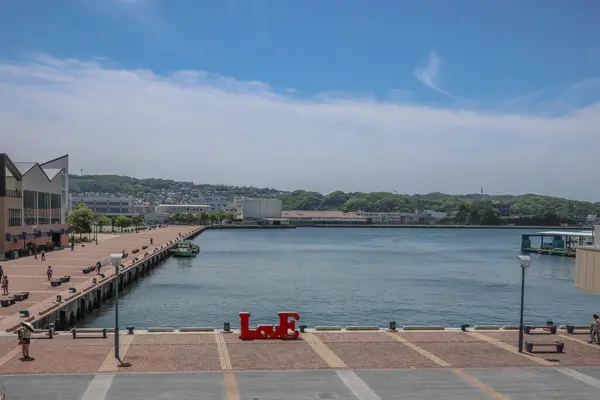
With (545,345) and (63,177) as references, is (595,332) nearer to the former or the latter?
(545,345)

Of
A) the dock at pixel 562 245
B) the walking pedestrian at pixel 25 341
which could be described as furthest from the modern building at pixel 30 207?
the dock at pixel 562 245

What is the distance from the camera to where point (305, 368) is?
76.4 ft

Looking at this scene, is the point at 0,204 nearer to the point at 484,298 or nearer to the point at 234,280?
the point at 234,280

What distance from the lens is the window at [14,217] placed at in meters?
74.2

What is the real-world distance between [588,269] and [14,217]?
218 ft

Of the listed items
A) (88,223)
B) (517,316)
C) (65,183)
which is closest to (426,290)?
(517,316)

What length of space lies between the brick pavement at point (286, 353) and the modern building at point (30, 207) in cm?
4914

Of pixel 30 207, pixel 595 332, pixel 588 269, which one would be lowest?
pixel 595 332

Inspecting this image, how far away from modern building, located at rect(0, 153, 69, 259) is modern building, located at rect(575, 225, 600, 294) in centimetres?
6279

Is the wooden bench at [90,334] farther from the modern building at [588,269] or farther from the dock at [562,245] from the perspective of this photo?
the dock at [562,245]

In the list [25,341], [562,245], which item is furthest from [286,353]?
[562,245]

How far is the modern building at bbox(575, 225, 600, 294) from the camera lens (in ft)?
83.7

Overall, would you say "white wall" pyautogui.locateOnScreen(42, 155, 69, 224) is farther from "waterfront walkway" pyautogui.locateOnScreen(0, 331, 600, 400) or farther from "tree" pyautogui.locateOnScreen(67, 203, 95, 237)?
"waterfront walkway" pyautogui.locateOnScreen(0, 331, 600, 400)

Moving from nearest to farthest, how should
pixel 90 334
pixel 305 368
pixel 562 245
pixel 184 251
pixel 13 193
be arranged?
pixel 305 368 < pixel 90 334 < pixel 13 193 < pixel 184 251 < pixel 562 245
